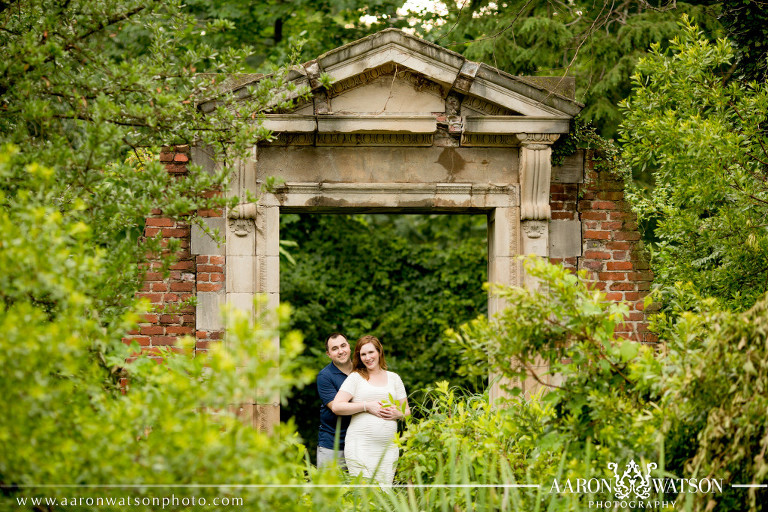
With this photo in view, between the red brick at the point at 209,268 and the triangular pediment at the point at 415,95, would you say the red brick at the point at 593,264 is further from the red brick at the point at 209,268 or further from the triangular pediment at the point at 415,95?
the red brick at the point at 209,268

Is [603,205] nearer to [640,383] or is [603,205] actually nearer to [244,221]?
[244,221]

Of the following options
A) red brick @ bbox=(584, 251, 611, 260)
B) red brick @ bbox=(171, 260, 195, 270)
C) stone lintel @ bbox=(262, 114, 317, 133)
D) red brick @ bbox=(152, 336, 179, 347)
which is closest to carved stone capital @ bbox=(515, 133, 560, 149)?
red brick @ bbox=(584, 251, 611, 260)

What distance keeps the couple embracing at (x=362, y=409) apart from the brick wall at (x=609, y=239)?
6.57 ft

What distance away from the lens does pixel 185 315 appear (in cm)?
600

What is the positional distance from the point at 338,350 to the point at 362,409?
60 centimetres

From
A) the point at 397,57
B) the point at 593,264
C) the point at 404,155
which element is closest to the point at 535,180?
the point at 593,264

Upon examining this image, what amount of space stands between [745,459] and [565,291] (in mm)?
987

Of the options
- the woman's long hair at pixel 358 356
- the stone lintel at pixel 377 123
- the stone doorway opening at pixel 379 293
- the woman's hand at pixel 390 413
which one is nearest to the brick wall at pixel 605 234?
the stone lintel at pixel 377 123

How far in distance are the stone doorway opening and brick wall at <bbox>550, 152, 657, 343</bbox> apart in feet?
12.7

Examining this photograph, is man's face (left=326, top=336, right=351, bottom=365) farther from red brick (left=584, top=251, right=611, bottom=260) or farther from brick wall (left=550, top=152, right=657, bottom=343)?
red brick (left=584, top=251, right=611, bottom=260)

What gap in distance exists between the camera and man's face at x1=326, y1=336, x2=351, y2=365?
5477mm

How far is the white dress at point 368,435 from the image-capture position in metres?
4.92

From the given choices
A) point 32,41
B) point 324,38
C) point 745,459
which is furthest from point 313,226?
point 745,459

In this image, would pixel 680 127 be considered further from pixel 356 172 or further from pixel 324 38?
pixel 324 38
